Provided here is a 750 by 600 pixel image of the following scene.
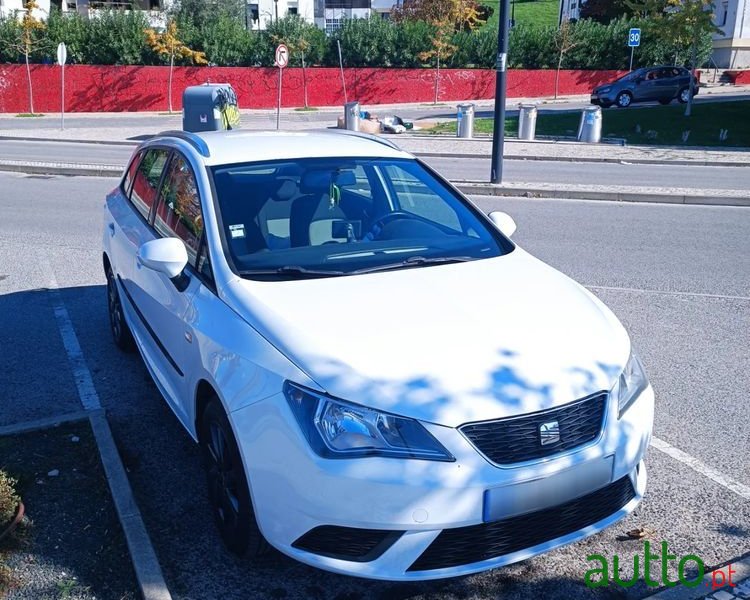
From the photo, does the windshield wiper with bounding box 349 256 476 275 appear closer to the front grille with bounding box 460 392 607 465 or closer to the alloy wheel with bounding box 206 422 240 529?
the alloy wheel with bounding box 206 422 240 529

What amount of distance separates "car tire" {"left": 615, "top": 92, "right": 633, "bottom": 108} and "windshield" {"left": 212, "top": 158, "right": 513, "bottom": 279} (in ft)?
121

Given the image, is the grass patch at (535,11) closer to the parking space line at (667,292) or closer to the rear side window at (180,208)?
the parking space line at (667,292)

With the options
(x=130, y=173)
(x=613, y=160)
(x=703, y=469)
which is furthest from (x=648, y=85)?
(x=703, y=469)

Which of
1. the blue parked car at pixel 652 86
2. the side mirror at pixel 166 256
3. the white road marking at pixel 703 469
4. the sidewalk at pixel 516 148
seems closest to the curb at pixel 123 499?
the side mirror at pixel 166 256

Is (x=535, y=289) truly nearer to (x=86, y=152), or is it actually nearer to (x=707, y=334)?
(x=707, y=334)

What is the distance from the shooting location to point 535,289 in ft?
12.3

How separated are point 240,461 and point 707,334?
4627mm

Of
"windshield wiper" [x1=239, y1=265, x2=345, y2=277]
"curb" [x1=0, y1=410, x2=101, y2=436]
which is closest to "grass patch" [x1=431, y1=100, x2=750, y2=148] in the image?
"windshield wiper" [x1=239, y1=265, x2=345, y2=277]

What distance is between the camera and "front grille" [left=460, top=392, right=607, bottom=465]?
111 inches

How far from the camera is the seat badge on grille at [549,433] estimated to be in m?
2.89

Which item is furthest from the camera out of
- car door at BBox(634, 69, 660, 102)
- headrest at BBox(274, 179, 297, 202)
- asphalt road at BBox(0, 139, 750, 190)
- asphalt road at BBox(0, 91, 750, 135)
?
car door at BBox(634, 69, 660, 102)

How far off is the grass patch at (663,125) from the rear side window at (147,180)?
2191 cm

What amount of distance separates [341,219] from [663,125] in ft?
88.9

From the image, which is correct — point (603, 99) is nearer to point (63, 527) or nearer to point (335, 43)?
point (335, 43)
